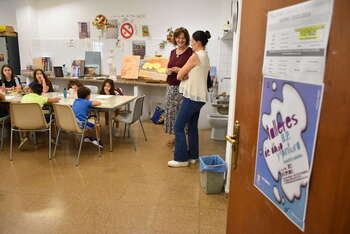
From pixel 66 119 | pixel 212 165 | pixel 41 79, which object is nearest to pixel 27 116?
pixel 66 119

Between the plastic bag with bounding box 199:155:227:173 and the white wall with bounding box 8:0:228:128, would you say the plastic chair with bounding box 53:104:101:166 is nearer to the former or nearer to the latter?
the plastic bag with bounding box 199:155:227:173

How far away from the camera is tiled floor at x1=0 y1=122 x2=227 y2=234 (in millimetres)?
2117

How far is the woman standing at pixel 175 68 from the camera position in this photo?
10.4 ft

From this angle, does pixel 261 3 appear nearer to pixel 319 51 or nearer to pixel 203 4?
pixel 319 51

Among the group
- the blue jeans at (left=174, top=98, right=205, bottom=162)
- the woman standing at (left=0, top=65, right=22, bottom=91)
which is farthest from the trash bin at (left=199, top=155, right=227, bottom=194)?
the woman standing at (left=0, top=65, right=22, bottom=91)

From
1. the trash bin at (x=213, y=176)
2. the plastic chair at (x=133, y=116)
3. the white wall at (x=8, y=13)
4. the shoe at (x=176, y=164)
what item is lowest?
the shoe at (x=176, y=164)

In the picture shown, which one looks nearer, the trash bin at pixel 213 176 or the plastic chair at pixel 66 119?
the trash bin at pixel 213 176

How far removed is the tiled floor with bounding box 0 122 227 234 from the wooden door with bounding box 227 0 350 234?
1275mm

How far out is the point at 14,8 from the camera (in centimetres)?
630

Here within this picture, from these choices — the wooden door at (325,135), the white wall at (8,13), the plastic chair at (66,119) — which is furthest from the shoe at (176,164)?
the white wall at (8,13)

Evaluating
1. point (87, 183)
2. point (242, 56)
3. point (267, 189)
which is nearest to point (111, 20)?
point (87, 183)

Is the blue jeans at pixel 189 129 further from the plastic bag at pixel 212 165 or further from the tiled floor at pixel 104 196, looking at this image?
the plastic bag at pixel 212 165

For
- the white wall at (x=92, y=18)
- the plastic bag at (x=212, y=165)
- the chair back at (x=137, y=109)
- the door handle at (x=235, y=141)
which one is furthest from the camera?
the white wall at (x=92, y=18)

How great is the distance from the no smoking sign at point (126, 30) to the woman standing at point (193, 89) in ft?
10.1
